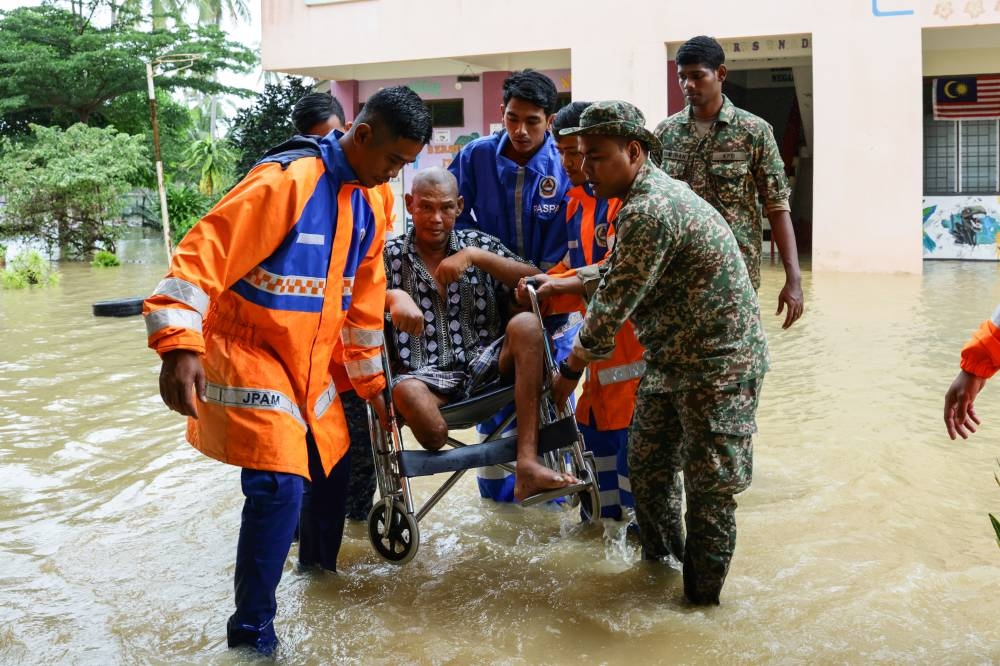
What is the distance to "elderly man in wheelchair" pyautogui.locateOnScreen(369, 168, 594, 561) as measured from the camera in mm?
3715

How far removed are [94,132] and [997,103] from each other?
17074mm

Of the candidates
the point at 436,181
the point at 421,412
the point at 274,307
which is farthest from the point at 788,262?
the point at 274,307

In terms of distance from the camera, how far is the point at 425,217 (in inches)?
165

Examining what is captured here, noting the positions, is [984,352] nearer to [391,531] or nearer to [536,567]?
[536,567]

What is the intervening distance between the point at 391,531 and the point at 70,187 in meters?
18.9

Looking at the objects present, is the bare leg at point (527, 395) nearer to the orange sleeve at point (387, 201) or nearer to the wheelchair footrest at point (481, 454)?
the wheelchair footrest at point (481, 454)

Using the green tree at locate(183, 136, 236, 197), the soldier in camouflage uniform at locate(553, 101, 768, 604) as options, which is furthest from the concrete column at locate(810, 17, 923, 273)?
the green tree at locate(183, 136, 236, 197)

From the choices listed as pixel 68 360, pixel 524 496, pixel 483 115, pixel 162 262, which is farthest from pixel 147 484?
pixel 162 262

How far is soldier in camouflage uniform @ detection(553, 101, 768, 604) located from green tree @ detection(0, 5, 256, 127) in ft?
79.6

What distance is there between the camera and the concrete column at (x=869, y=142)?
14.3 m

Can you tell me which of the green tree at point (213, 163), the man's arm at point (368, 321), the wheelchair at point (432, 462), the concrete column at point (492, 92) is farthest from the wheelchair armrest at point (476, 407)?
the green tree at point (213, 163)

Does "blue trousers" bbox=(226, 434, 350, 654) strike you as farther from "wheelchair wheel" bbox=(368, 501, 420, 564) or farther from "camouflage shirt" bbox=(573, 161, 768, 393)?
"camouflage shirt" bbox=(573, 161, 768, 393)

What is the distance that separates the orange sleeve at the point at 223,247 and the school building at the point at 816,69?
13.0 m

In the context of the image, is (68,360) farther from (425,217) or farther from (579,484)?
(579,484)
